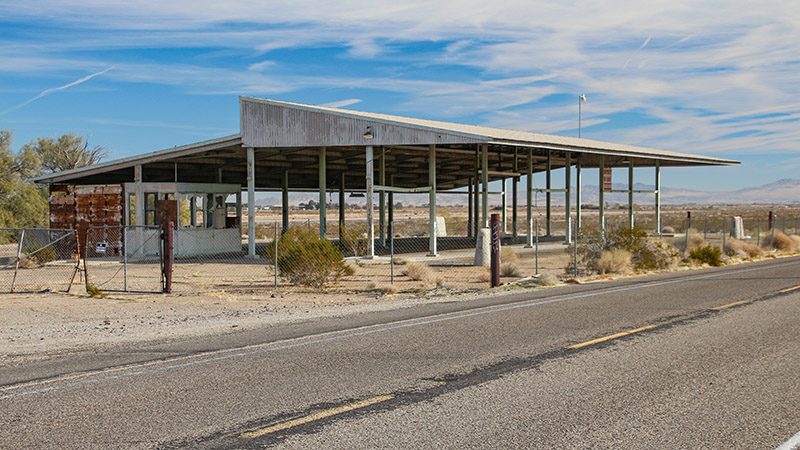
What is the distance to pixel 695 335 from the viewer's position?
37.0 feet

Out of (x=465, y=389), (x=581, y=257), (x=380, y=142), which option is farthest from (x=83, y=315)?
(x=581, y=257)

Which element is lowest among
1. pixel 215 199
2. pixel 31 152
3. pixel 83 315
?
pixel 83 315

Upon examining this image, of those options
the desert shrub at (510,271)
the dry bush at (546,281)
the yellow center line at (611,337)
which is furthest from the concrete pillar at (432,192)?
the yellow center line at (611,337)

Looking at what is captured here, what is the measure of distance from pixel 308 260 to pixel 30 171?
36357 millimetres

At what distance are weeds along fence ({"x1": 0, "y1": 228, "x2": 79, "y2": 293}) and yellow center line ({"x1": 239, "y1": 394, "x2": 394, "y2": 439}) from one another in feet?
44.1

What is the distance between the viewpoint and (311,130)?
95.8 ft

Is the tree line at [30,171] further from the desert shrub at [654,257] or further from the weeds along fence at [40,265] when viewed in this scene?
the desert shrub at [654,257]

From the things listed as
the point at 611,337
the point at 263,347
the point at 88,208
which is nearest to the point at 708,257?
the point at 611,337

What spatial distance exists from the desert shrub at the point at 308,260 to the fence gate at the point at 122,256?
3.69 meters

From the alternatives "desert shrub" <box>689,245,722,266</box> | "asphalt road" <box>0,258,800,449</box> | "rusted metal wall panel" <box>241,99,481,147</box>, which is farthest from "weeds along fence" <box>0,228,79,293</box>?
"desert shrub" <box>689,245,722,266</box>

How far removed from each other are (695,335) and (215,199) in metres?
25.6

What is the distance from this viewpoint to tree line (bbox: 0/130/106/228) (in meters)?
46.8

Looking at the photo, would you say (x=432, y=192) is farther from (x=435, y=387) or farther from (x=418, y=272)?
(x=435, y=387)

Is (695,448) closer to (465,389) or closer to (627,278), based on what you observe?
(465,389)
